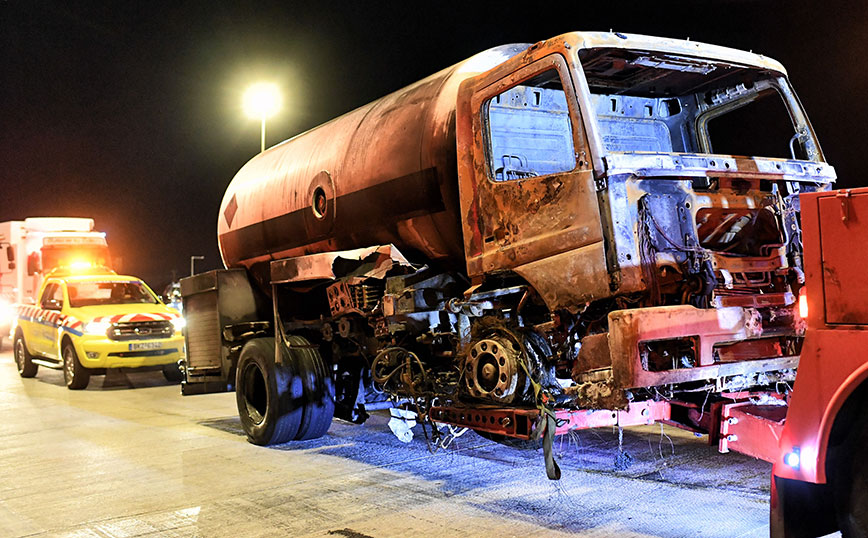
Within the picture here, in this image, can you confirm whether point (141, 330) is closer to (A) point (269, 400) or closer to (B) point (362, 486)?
(A) point (269, 400)

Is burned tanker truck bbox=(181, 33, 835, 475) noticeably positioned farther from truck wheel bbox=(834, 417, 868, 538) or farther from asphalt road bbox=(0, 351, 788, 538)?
truck wheel bbox=(834, 417, 868, 538)

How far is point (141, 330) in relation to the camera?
1617cm

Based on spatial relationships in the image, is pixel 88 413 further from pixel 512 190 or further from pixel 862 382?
pixel 862 382

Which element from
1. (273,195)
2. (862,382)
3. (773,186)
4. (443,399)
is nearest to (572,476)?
(443,399)

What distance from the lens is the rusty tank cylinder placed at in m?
7.40

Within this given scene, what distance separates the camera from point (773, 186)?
611 cm

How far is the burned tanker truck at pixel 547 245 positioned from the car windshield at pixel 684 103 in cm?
2

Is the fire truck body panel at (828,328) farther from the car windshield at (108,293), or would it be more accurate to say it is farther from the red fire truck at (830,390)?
the car windshield at (108,293)

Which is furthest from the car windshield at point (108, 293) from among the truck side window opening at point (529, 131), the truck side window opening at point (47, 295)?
the truck side window opening at point (529, 131)

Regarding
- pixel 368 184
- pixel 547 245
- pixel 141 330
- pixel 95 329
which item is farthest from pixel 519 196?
pixel 95 329

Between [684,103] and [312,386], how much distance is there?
493 cm

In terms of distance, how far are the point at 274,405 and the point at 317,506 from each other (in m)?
2.83

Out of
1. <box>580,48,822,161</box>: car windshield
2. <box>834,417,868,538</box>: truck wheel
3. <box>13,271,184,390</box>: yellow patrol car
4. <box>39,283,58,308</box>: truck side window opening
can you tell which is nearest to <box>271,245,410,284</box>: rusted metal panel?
<box>580,48,822,161</box>: car windshield

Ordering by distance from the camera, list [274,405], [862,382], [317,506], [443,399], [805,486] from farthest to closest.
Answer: [274,405], [443,399], [317,506], [805,486], [862,382]
